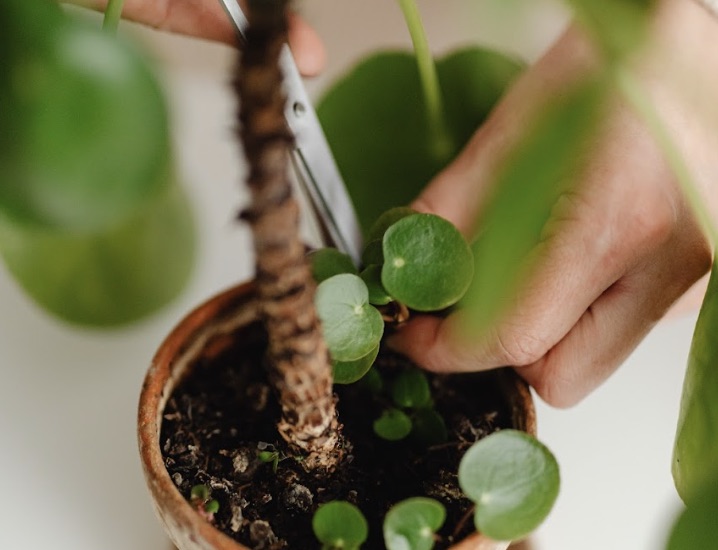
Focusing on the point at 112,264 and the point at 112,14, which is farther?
the point at 112,264

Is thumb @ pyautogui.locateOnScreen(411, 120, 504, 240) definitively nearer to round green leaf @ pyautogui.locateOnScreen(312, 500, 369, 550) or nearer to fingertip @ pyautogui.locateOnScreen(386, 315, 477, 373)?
fingertip @ pyautogui.locateOnScreen(386, 315, 477, 373)

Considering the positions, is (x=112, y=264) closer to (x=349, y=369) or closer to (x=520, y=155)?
(x=349, y=369)

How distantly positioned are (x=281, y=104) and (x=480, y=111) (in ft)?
1.16

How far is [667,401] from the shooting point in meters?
0.68

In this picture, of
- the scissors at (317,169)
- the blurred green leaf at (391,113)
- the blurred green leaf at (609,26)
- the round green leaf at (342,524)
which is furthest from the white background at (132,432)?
the blurred green leaf at (609,26)

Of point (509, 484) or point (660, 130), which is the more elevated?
point (660, 130)

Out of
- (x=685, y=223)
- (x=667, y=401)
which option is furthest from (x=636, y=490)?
(x=685, y=223)

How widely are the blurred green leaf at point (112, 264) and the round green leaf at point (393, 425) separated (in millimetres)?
183

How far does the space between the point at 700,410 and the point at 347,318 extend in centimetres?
17

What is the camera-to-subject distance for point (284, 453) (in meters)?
0.44

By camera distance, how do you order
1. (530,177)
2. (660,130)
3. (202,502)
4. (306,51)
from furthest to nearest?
(306,51)
(202,502)
(660,130)
(530,177)

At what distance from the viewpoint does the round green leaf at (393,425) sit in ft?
1.51

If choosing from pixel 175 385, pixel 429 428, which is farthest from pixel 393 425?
pixel 175 385

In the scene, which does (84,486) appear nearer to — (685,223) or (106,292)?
(106,292)
